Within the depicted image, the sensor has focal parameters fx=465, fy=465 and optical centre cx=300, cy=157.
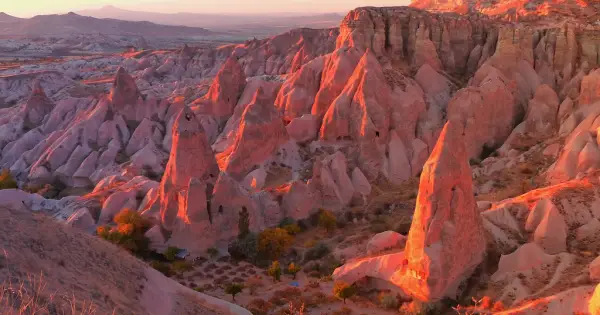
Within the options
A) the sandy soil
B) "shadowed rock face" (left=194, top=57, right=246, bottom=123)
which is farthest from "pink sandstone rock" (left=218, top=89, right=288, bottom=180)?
the sandy soil

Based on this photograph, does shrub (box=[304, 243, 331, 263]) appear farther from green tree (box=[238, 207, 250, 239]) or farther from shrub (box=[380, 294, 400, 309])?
shrub (box=[380, 294, 400, 309])

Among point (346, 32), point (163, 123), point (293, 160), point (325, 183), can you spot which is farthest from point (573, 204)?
point (163, 123)

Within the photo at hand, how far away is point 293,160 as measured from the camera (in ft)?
93.1

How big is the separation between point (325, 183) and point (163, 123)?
20.1m

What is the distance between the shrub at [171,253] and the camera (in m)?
20.5

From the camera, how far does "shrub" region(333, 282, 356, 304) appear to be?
659 inches

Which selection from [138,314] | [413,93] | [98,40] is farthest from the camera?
[98,40]

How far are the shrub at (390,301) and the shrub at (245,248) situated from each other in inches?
267

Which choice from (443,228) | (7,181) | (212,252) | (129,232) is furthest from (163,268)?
(7,181)

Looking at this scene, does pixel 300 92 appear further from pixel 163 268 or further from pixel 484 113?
pixel 163 268

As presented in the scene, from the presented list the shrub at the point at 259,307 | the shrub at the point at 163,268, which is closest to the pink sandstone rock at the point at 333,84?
the shrub at the point at 163,268

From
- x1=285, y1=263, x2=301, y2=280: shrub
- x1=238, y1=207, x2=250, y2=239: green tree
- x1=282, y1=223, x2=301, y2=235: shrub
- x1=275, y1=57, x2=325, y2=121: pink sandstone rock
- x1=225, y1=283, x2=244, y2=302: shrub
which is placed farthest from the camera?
x1=275, y1=57, x2=325, y2=121: pink sandstone rock

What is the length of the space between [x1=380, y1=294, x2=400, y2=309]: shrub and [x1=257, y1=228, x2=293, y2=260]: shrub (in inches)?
241

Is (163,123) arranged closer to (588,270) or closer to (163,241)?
(163,241)
